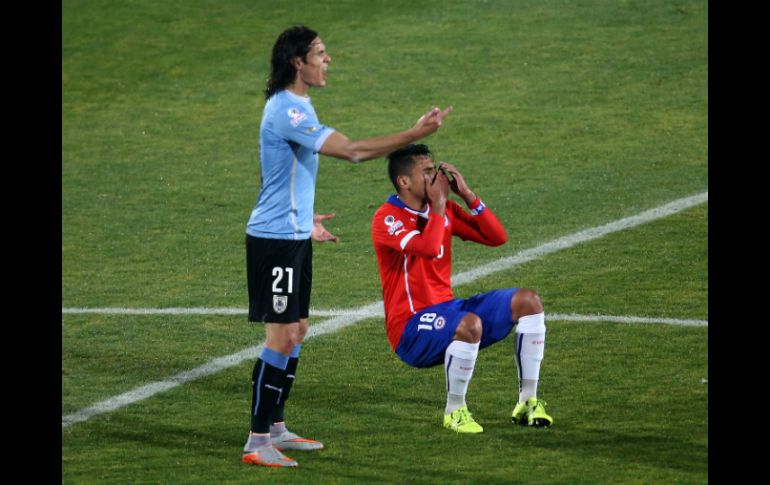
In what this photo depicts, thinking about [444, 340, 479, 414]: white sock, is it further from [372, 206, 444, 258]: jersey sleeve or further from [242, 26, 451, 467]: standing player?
[242, 26, 451, 467]: standing player

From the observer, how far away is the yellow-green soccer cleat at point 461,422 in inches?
310

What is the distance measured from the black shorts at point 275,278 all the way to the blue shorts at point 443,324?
846 millimetres

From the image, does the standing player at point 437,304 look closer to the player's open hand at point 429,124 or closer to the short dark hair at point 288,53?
the player's open hand at point 429,124

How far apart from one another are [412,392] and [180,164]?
24.8 feet

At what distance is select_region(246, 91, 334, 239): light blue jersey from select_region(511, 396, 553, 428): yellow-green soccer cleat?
1529 mm

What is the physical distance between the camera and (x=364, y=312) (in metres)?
10.8

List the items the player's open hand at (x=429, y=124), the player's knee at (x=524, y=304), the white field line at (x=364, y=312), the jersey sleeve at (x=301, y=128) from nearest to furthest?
the player's open hand at (x=429, y=124), the jersey sleeve at (x=301, y=128), the player's knee at (x=524, y=304), the white field line at (x=364, y=312)

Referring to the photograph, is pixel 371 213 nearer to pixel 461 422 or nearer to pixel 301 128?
pixel 461 422

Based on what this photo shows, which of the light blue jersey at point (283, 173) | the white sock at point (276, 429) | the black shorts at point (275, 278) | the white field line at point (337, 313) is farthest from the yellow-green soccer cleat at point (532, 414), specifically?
the white field line at point (337, 313)

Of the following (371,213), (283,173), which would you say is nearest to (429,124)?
(283,173)

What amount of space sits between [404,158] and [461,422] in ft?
4.80

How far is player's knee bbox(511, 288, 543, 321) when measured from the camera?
8109 mm

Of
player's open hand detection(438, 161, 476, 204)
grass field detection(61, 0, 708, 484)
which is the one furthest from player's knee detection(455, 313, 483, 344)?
player's open hand detection(438, 161, 476, 204)

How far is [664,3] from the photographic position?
795 inches
